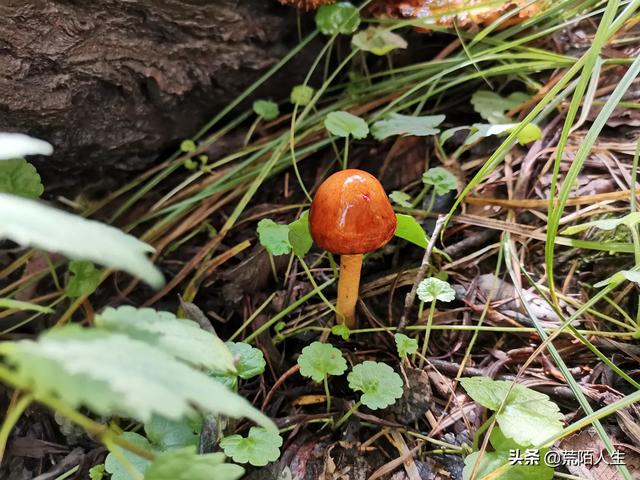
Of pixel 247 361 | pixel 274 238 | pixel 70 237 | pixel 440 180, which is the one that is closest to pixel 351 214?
pixel 274 238

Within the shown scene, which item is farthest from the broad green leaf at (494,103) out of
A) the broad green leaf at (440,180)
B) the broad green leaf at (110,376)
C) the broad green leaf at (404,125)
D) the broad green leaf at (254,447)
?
the broad green leaf at (110,376)

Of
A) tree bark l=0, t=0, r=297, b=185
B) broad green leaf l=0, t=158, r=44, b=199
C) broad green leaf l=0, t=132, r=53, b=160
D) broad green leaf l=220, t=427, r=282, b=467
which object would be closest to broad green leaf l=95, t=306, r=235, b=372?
broad green leaf l=0, t=132, r=53, b=160

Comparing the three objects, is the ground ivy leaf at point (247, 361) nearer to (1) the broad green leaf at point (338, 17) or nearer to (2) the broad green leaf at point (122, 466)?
(2) the broad green leaf at point (122, 466)

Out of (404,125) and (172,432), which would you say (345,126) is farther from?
(172,432)

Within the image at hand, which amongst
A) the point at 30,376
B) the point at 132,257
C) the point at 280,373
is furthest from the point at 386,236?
the point at 30,376

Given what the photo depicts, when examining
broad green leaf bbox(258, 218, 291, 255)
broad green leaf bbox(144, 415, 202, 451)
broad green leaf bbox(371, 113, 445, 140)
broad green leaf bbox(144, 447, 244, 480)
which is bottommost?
broad green leaf bbox(144, 415, 202, 451)

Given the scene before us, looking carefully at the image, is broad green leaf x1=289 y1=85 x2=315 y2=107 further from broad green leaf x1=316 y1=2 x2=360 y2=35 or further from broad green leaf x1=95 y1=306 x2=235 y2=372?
broad green leaf x1=95 y1=306 x2=235 y2=372
